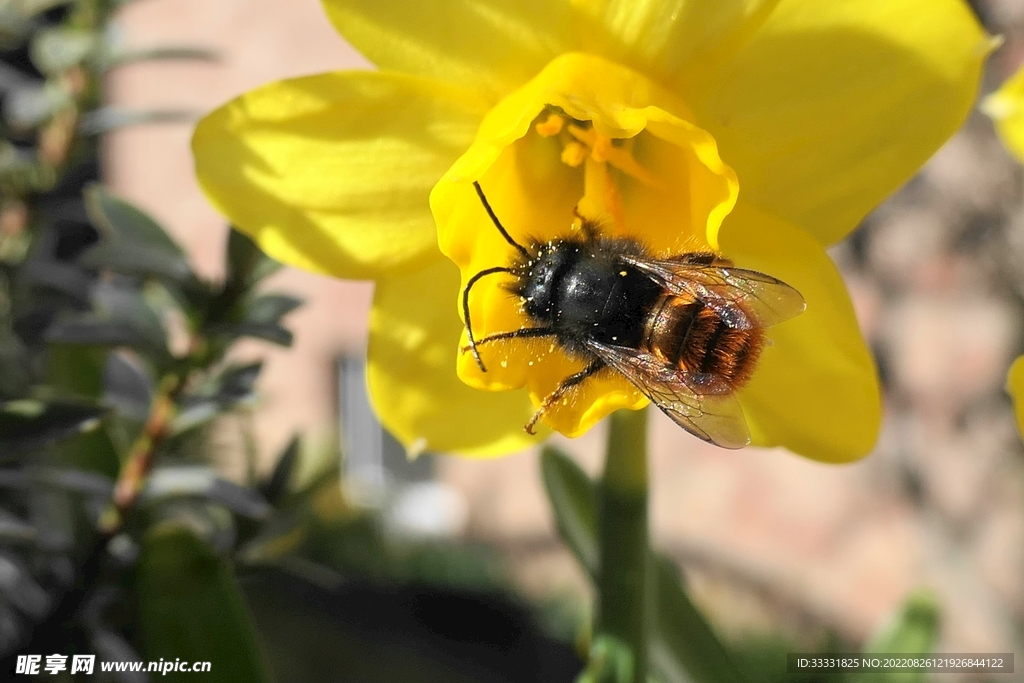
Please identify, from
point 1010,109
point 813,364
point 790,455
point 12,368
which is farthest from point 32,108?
point 790,455

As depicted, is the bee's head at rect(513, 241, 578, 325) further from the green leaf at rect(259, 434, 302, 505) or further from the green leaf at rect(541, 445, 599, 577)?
the green leaf at rect(259, 434, 302, 505)

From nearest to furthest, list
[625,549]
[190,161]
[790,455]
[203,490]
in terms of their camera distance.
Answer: [625,549] → [203,490] → [790,455] → [190,161]

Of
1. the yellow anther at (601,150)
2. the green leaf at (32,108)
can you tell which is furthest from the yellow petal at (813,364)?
the green leaf at (32,108)

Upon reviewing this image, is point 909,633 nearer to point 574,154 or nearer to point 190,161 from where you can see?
point 574,154

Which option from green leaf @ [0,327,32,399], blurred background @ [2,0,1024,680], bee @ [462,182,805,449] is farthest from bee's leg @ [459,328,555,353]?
blurred background @ [2,0,1024,680]

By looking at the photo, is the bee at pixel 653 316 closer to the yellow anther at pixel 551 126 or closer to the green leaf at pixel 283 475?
the yellow anther at pixel 551 126

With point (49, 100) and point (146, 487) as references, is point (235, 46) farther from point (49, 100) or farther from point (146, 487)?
point (146, 487)

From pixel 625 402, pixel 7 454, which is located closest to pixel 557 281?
pixel 625 402
